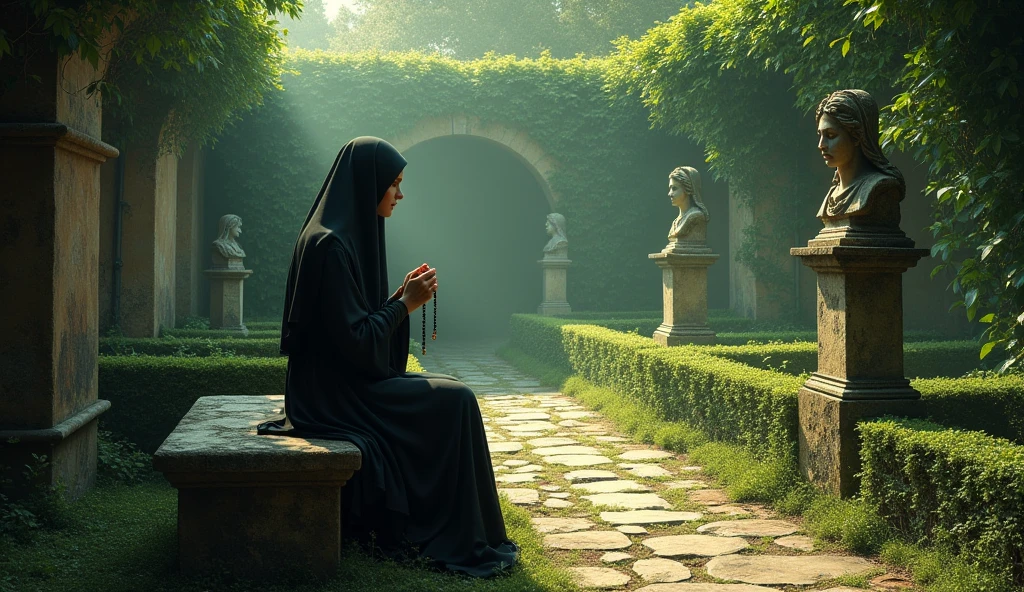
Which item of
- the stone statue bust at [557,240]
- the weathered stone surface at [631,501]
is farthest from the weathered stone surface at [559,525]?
the stone statue bust at [557,240]

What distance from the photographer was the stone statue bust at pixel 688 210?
31.6ft

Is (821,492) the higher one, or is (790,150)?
(790,150)

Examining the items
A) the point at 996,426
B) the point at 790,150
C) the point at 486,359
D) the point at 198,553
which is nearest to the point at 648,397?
the point at 996,426

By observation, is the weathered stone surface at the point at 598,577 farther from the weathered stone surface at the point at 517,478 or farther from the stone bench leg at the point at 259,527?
the weathered stone surface at the point at 517,478

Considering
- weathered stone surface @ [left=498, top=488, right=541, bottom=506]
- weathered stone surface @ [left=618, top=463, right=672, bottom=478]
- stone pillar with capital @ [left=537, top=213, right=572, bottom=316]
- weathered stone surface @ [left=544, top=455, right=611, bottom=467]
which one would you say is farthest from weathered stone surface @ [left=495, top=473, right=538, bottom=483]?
stone pillar with capital @ [left=537, top=213, right=572, bottom=316]

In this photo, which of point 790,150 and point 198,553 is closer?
point 198,553

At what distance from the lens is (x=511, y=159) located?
19359mm

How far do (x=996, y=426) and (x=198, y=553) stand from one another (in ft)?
15.2

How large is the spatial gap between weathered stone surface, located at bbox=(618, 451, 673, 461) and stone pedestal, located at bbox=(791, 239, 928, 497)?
5.44 ft

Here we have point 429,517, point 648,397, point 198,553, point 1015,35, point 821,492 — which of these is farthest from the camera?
point 648,397

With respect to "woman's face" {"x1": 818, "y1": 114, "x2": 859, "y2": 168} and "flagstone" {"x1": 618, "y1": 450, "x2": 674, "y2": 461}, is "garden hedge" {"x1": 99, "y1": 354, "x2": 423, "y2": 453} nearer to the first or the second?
"flagstone" {"x1": 618, "y1": 450, "x2": 674, "y2": 461}

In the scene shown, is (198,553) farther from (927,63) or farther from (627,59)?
(627,59)

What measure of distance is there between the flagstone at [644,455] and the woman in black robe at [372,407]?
8.83ft

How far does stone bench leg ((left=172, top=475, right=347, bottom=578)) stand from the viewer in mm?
3322
